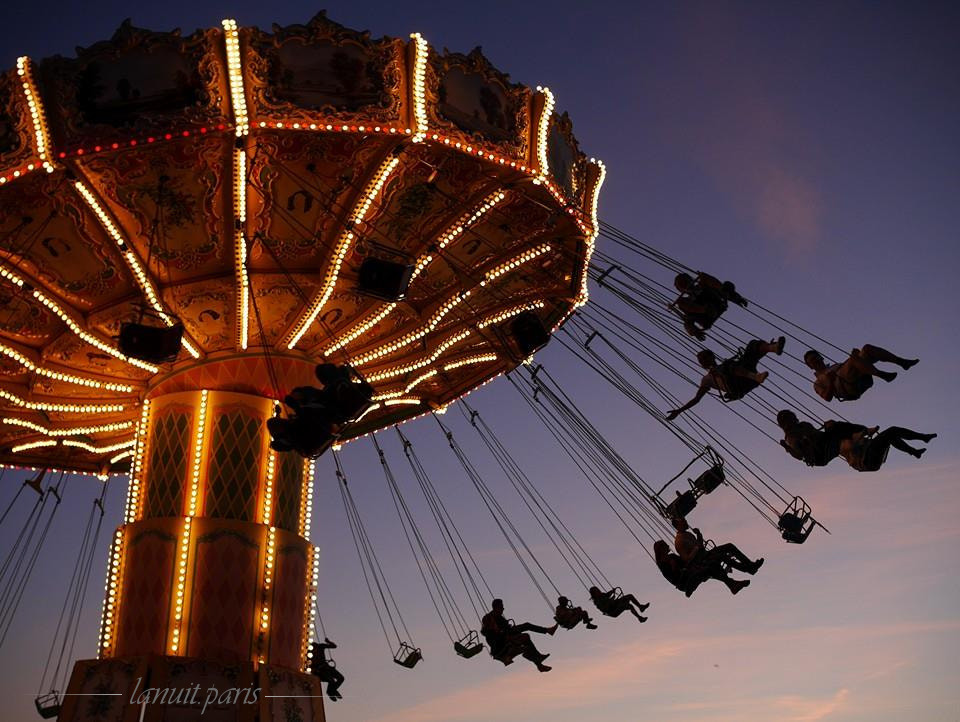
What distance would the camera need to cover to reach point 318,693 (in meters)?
11.8

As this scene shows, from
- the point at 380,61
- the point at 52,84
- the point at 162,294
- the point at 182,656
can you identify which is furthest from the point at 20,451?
the point at 380,61

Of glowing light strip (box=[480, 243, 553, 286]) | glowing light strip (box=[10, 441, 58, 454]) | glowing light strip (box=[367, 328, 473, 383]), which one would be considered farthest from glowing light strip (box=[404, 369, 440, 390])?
glowing light strip (box=[10, 441, 58, 454])

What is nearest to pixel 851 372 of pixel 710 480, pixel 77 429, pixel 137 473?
pixel 710 480

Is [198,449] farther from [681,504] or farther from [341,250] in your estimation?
[681,504]

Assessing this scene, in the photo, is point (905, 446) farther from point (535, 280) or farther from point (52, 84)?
point (52, 84)

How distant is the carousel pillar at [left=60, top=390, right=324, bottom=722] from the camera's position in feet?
35.9

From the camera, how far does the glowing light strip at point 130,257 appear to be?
34.8 feet

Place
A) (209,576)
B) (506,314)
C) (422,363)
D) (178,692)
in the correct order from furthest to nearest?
(422,363)
(506,314)
(209,576)
(178,692)

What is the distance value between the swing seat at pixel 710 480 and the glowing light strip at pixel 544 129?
162 inches

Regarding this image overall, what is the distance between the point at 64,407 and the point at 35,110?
5.76 metres

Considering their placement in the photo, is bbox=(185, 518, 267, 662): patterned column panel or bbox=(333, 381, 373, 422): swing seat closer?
bbox=(333, 381, 373, 422): swing seat

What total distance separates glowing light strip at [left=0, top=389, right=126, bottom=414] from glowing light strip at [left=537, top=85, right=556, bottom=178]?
279 inches

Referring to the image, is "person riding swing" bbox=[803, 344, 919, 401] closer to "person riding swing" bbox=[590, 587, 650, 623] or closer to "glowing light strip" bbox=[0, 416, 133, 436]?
"person riding swing" bbox=[590, 587, 650, 623]

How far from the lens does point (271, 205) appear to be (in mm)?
11273
